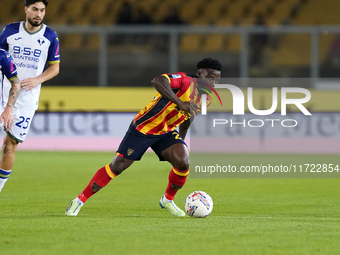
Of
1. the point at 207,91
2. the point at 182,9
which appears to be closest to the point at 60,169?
the point at 207,91

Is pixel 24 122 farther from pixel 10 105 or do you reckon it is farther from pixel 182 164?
pixel 182 164

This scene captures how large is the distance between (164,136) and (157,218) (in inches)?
34.7

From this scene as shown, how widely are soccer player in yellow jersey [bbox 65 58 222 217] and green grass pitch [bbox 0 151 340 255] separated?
0.37 meters

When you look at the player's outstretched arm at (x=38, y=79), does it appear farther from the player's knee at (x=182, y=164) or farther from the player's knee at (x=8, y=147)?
the player's knee at (x=182, y=164)

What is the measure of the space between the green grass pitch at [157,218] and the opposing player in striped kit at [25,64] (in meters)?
0.85

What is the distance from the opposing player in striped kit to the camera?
21.2ft

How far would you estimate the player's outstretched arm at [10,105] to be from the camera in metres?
5.97

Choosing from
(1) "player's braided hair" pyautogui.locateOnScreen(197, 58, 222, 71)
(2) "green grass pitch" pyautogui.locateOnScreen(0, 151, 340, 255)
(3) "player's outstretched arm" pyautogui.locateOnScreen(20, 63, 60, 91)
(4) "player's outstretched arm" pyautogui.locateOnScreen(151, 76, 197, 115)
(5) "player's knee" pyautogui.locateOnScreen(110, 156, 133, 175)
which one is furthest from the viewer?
(3) "player's outstretched arm" pyautogui.locateOnScreen(20, 63, 60, 91)

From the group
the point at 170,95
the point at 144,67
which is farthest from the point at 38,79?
the point at 144,67

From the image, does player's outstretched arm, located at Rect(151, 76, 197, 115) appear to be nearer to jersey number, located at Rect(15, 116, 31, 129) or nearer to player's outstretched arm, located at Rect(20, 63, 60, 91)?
player's outstretched arm, located at Rect(20, 63, 60, 91)

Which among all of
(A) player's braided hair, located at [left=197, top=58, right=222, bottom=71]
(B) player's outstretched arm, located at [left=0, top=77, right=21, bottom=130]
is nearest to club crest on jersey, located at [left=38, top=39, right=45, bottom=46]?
(B) player's outstretched arm, located at [left=0, top=77, right=21, bottom=130]

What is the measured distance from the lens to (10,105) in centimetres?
604

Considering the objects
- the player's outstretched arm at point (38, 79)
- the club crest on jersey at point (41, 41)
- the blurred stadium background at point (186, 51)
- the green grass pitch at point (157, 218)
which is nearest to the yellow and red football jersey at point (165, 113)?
the green grass pitch at point (157, 218)

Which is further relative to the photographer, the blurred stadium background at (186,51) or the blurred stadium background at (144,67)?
the blurred stadium background at (186,51)
